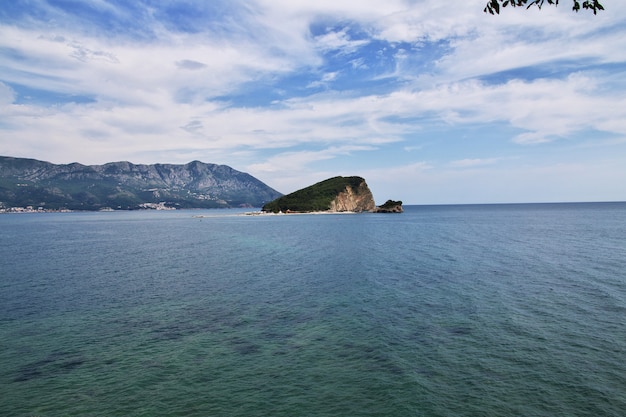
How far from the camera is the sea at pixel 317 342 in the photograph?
73.0 ft

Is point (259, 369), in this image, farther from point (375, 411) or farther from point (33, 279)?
point (33, 279)

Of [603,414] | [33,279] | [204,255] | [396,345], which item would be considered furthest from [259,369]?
[204,255]

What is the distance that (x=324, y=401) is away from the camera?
22.3 m

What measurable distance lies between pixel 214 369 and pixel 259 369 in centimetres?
324

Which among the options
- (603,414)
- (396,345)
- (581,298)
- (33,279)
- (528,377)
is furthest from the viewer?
(33,279)

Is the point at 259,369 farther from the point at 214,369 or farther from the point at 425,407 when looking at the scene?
the point at 425,407

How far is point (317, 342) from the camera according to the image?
103 feet

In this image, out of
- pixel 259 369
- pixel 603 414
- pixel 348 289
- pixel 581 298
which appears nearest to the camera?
pixel 603 414

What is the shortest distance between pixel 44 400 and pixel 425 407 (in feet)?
75.0

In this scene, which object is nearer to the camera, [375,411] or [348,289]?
[375,411]

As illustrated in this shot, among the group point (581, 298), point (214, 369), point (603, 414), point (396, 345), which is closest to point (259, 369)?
point (214, 369)

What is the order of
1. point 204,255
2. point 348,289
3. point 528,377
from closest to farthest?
1. point 528,377
2. point 348,289
3. point 204,255

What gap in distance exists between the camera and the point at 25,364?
2773cm

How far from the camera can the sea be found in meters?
22.3
